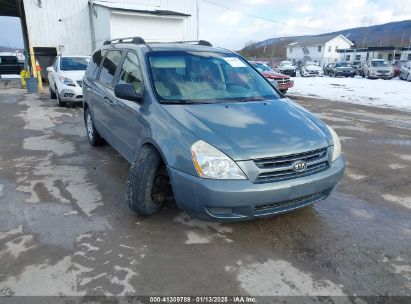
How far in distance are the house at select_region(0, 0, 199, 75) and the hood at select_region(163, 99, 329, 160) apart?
17385 millimetres

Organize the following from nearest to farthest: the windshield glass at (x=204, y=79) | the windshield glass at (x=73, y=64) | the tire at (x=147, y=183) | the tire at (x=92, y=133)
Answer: the tire at (x=147, y=183), the windshield glass at (x=204, y=79), the tire at (x=92, y=133), the windshield glass at (x=73, y=64)

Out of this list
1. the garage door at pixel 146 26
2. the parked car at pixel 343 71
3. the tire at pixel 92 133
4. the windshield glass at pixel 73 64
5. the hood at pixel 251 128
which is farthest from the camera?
the parked car at pixel 343 71

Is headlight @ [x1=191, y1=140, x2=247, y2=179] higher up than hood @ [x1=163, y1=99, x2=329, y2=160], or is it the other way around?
hood @ [x1=163, y1=99, x2=329, y2=160]

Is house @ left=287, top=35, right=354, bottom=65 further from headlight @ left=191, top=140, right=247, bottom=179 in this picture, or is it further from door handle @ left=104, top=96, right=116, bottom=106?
headlight @ left=191, top=140, right=247, bottom=179

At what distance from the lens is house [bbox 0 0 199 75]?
19.2m

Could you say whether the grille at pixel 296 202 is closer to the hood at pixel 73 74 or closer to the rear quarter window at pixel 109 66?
the rear quarter window at pixel 109 66

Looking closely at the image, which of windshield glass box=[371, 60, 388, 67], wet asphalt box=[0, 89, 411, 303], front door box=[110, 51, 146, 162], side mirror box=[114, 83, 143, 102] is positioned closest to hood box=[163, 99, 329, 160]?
side mirror box=[114, 83, 143, 102]

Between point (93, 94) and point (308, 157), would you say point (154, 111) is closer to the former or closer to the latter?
point (308, 157)

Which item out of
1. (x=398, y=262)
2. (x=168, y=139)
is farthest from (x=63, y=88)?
(x=398, y=262)

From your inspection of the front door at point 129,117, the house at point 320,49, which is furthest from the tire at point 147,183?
the house at point 320,49

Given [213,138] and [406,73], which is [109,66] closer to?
[213,138]

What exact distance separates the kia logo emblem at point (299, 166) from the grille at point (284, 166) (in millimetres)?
20

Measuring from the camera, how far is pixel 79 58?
1229 cm

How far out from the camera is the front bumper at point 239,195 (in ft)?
9.27
